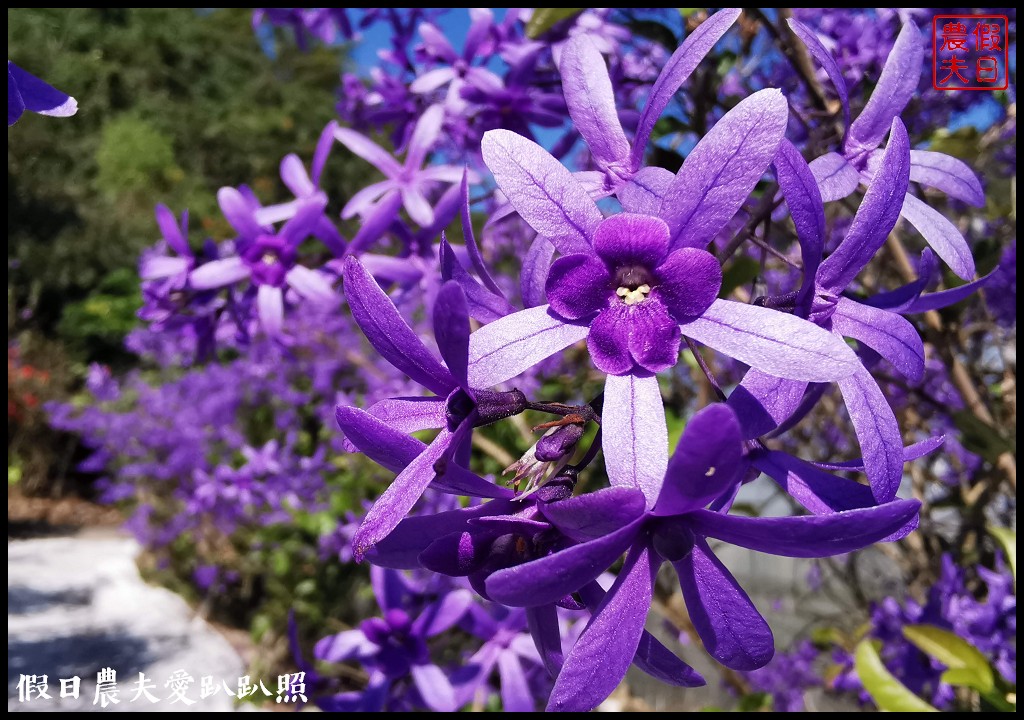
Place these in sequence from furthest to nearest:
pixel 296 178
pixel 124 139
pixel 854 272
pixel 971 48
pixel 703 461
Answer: pixel 124 139 → pixel 971 48 → pixel 296 178 → pixel 854 272 → pixel 703 461

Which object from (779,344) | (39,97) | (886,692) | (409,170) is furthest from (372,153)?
(886,692)

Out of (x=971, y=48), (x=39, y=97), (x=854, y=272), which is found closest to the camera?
(x=854, y=272)

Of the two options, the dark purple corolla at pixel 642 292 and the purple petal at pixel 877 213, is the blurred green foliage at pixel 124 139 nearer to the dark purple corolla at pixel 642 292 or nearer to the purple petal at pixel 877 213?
the dark purple corolla at pixel 642 292

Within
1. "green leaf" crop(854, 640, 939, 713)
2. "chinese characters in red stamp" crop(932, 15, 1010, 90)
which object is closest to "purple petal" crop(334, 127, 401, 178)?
"chinese characters in red stamp" crop(932, 15, 1010, 90)

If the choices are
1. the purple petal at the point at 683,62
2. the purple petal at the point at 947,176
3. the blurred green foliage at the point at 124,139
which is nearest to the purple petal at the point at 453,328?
the purple petal at the point at 683,62

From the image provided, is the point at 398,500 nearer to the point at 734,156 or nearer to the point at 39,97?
the point at 734,156

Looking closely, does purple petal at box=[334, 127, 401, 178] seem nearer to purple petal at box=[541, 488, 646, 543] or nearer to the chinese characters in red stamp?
purple petal at box=[541, 488, 646, 543]
